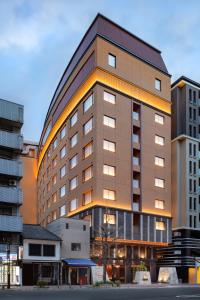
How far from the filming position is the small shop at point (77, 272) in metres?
73.2

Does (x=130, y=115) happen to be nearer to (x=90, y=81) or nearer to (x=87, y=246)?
(x=90, y=81)

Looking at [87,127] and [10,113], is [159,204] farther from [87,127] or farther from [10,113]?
[10,113]

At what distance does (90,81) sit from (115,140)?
12.6 meters

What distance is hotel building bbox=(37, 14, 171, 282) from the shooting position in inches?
3265

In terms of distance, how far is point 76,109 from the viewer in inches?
3799

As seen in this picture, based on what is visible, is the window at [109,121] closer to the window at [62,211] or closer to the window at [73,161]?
the window at [73,161]

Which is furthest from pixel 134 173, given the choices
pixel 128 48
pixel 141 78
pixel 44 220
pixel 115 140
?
pixel 44 220

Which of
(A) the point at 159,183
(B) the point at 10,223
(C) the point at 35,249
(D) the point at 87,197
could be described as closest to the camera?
(B) the point at 10,223

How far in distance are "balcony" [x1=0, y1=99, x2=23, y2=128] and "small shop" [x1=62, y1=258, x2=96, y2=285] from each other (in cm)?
2382

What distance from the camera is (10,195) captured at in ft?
208

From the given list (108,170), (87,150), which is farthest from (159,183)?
(87,150)

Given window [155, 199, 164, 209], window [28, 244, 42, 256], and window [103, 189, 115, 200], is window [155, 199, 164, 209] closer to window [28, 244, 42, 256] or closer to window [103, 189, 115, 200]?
window [103, 189, 115, 200]

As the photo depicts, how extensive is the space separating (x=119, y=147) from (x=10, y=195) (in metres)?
28.6

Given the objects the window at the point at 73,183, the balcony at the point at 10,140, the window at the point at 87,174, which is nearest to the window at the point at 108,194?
the window at the point at 87,174
